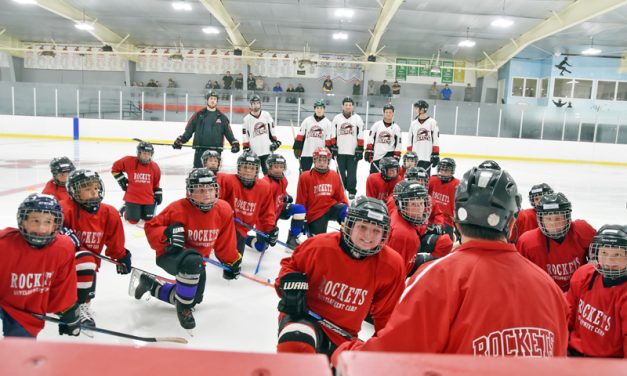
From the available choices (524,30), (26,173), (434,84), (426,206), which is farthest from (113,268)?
(434,84)

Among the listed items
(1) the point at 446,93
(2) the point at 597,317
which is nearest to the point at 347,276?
(2) the point at 597,317

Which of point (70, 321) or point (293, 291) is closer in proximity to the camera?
point (293, 291)

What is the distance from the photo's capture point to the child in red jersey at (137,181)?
16.4 feet

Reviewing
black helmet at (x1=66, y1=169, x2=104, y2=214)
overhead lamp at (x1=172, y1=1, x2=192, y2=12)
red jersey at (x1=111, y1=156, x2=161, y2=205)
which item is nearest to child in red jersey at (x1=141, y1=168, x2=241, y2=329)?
black helmet at (x1=66, y1=169, x2=104, y2=214)

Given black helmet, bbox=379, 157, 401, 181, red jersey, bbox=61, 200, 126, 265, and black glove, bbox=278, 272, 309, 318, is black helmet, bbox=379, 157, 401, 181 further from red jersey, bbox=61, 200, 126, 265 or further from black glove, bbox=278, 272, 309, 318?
black glove, bbox=278, 272, 309, 318

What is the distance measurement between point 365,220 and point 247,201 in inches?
83.7

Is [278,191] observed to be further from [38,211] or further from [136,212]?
[38,211]

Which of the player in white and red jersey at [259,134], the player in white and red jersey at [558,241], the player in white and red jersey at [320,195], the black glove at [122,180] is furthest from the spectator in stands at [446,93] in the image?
the player in white and red jersey at [558,241]

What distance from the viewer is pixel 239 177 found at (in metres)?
3.97

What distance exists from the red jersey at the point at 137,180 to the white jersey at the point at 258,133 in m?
2.31

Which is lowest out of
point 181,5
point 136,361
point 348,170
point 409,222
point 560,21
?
point 348,170

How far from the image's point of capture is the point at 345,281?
206 cm

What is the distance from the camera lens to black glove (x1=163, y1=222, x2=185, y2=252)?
2.77 m

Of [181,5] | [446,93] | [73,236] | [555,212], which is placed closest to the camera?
[73,236]
